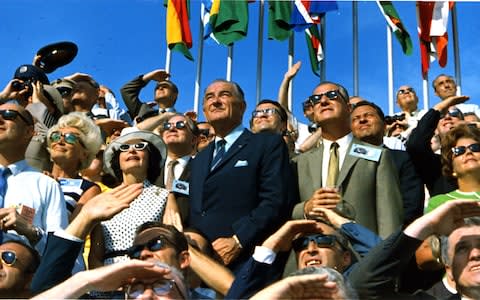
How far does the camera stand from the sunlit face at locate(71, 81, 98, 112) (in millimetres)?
7441

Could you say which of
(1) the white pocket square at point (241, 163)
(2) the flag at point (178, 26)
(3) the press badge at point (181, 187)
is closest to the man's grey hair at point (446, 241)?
(1) the white pocket square at point (241, 163)

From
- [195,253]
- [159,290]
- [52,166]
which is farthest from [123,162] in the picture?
[159,290]

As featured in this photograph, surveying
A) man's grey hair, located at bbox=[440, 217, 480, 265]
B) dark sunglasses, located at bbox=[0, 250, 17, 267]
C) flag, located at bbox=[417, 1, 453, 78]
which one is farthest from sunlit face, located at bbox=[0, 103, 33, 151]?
flag, located at bbox=[417, 1, 453, 78]

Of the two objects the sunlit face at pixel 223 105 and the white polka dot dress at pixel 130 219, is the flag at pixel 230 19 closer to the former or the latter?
the sunlit face at pixel 223 105

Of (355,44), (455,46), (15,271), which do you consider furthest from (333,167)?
(455,46)

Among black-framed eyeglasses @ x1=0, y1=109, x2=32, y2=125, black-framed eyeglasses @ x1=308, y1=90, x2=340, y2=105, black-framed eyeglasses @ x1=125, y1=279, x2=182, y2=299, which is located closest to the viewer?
black-framed eyeglasses @ x1=125, y1=279, x2=182, y2=299

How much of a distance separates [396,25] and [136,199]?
34.6ft

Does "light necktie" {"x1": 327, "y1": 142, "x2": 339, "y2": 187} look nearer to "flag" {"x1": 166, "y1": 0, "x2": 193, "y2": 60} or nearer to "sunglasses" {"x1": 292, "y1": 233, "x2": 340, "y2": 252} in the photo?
"sunglasses" {"x1": 292, "y1": 233, "x2": 340, "y2": 252}

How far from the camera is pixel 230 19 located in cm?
1324

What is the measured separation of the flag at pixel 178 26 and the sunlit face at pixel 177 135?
771 cm

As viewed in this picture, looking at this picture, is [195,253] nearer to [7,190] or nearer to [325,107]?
[7,190]

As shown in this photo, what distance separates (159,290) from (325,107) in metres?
2.56

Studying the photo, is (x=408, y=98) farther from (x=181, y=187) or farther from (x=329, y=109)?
(x=181, y=187)

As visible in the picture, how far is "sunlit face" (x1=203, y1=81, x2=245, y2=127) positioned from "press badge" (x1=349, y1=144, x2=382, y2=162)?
0.92 metres
